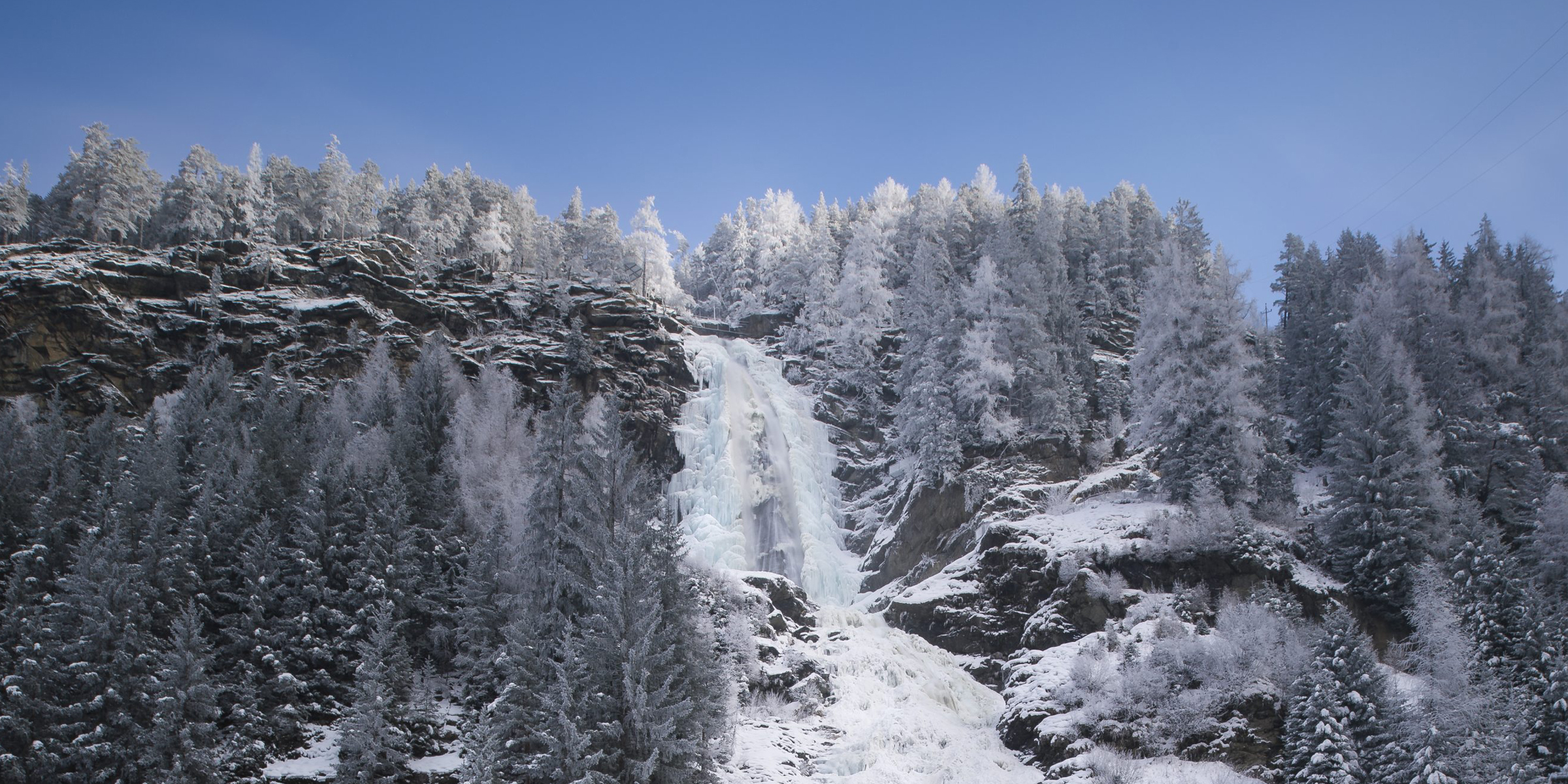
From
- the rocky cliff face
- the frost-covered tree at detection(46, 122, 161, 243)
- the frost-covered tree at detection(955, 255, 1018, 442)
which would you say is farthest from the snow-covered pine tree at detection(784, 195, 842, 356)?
the frost-covered tree at detection(46, 122, 161, 243)

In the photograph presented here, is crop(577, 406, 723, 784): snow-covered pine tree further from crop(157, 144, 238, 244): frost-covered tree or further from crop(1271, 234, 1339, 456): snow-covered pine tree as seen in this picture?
crop(157, 144, 238, 244): frost-covered tree

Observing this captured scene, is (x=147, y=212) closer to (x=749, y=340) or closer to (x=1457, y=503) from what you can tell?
(x=749, y=340)

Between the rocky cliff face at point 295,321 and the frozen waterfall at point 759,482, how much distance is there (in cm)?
241

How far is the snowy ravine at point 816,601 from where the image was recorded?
28.1m

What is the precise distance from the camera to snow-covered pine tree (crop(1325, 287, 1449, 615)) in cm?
3216

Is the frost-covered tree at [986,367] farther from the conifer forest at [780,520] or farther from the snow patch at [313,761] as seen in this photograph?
the snow patch at [313,761]

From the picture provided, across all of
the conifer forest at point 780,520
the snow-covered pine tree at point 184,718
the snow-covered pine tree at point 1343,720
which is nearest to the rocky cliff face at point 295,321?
the conifer forest at point 780,520

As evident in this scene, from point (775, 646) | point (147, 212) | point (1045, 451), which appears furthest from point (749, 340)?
point (147, 212)

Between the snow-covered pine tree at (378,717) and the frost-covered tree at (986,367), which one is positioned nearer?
the snow-covered pine tree at (378,717)

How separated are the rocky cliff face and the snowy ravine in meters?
3.78

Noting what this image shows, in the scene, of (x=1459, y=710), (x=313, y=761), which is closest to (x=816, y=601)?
(x=313, y=761)

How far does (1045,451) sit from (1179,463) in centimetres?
820

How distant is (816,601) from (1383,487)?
26.5 metres

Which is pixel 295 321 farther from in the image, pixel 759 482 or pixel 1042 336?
pixel 1042 336
